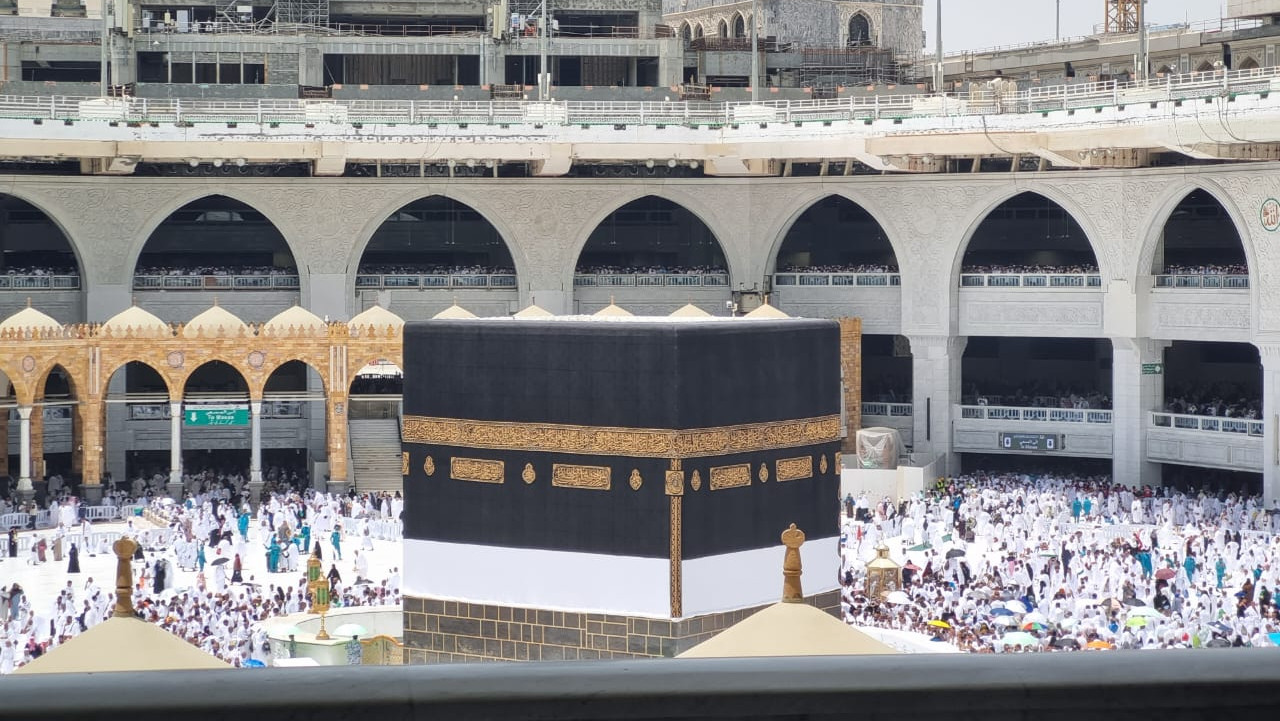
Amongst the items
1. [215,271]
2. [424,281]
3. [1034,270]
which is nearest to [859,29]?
[1034,270]

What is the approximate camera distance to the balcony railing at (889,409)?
38.5 meters

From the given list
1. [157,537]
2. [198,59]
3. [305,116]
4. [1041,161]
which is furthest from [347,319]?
[1041,161]

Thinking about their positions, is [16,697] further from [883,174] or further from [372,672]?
[883,174]

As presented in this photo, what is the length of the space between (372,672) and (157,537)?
26679mm

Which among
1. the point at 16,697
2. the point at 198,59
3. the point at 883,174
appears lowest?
the point at 16,697

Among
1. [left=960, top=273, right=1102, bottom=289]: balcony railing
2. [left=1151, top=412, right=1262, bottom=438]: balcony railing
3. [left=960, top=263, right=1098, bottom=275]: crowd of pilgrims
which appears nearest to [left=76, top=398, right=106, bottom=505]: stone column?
[left=960, top=273, right=1102, bottom=289]: balcony railing

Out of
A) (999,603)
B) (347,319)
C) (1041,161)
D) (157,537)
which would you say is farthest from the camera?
(347,319)

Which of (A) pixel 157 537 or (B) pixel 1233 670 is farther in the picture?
(A) pixel 157 537

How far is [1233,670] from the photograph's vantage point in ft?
6.69

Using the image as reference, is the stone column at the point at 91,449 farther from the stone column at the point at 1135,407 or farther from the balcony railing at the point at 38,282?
the stone column at the point at 1135,407

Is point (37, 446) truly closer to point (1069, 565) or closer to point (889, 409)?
point (889, 409)

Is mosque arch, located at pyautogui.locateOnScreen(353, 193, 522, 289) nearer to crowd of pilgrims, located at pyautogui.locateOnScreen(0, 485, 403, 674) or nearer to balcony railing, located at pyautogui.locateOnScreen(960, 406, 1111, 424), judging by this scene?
crowd of pilgrims, located at pyautogui.locateOnScreen(0, 485, 403, 674)

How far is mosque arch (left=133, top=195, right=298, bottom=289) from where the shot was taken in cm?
4150

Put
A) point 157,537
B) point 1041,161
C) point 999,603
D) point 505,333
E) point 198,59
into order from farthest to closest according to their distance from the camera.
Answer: point 198,59, point 1041,161, point 157,537, point 999,603, point 505,333
